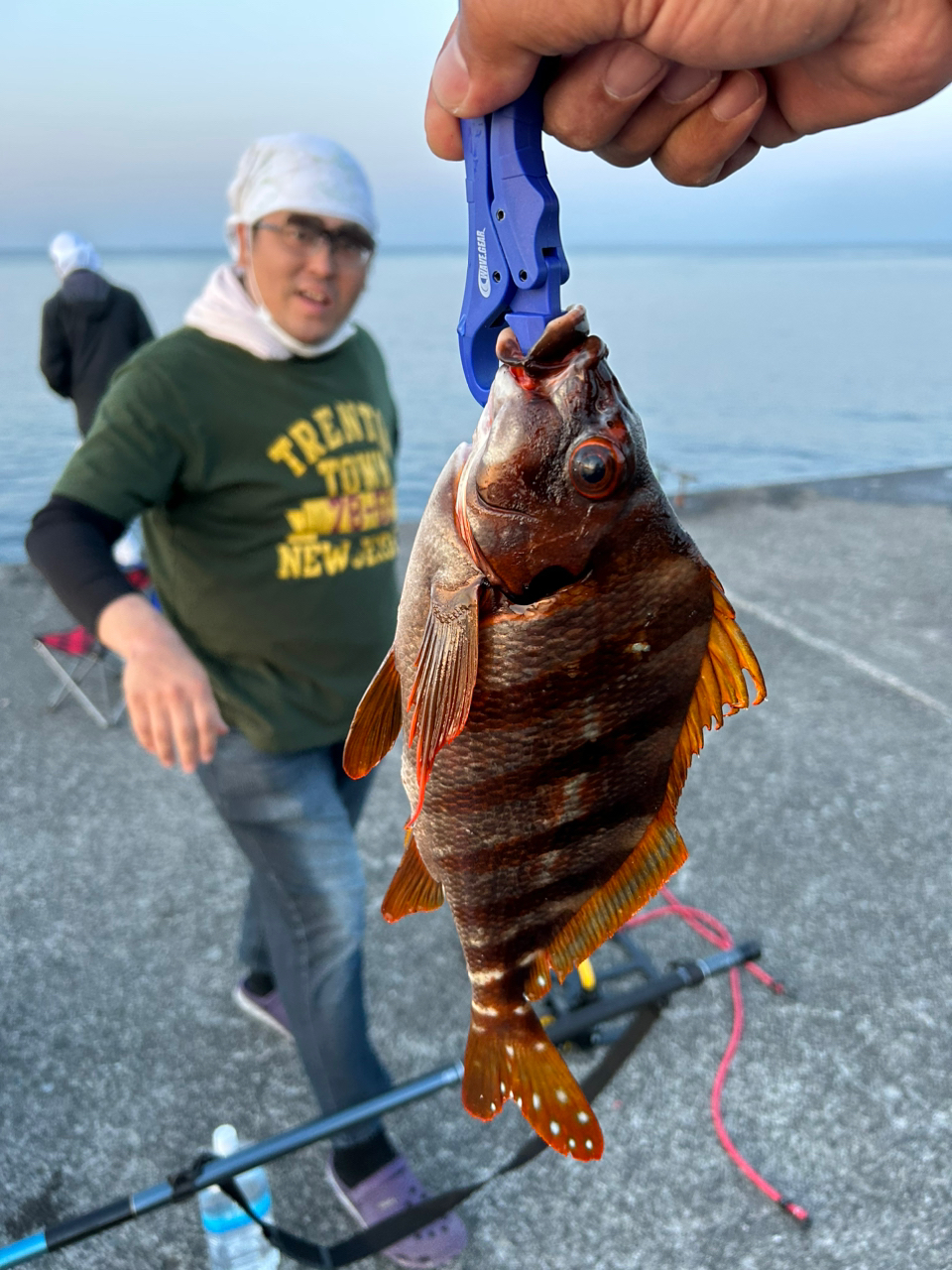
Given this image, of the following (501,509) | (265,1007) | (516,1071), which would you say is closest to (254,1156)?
(516,1071)

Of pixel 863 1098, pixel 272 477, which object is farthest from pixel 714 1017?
pixel 272 477

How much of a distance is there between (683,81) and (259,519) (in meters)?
1.75

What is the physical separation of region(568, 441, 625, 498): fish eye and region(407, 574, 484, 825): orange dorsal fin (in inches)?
7.7

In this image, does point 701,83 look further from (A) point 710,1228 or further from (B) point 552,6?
(A) point 710,1228

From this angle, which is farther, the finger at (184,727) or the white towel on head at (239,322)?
the white towel on head at (239,322)

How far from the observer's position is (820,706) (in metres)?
5.61

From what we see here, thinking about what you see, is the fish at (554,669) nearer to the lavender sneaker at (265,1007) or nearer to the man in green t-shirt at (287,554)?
the man in green t-shirt at (287,554)

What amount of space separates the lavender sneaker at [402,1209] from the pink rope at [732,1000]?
0.93 metres

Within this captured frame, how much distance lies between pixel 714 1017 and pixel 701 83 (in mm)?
3160

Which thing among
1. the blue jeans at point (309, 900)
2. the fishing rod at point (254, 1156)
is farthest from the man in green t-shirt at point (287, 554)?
the fishing rod at point (254, 1156)

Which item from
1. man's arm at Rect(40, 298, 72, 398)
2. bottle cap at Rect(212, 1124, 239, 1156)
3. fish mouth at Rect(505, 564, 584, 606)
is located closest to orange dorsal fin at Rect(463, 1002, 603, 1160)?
fish mouth at Rect(505, 564, 584, 606)

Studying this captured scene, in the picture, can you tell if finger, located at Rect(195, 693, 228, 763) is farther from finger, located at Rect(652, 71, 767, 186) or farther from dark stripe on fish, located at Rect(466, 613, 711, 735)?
finger, located at Rect(652, 71, 767, 186)

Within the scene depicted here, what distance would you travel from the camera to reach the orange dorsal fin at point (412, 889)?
1.54 metres

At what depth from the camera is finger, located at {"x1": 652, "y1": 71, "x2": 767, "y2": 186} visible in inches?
59.9
